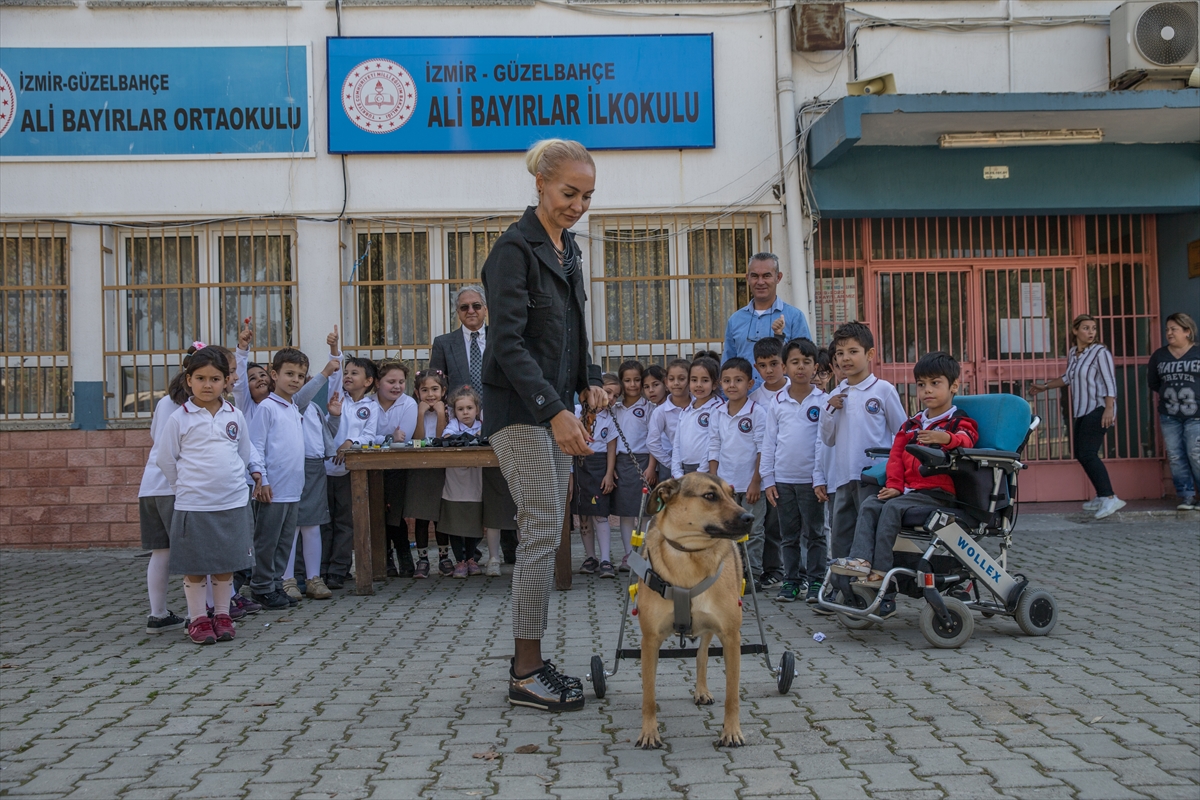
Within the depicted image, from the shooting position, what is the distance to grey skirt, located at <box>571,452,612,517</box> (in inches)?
305

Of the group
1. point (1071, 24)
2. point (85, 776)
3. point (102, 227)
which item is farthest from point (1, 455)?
point (1071, 24)

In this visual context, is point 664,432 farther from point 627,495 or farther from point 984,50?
point 984,50

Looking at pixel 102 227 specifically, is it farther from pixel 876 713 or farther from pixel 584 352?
pixel 876 713

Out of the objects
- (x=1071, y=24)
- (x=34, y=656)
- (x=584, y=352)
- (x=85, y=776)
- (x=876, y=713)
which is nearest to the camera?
(x=85, y=776)

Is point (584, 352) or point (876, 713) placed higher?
point (584, 352)

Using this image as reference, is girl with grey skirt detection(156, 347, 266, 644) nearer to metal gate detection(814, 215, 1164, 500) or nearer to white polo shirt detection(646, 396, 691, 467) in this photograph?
white polo shirt detection(646, 396, 691, 467)

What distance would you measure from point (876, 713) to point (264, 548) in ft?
13.8

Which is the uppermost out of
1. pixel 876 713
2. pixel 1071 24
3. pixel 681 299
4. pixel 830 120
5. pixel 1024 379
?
pixel 1071 24

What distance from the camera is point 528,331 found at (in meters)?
4.27

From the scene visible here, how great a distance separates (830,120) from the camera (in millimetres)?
9234

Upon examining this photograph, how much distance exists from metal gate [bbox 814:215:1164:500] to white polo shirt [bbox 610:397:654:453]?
3017mm

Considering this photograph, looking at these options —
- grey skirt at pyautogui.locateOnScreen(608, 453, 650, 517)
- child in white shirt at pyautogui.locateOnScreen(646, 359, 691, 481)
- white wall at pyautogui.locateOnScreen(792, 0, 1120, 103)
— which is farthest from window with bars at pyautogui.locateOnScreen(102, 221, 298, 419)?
white wall at pyautogui.locateOnScreen(792, 0, 1120, 103)

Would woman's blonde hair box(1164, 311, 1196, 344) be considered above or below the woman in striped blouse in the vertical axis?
above

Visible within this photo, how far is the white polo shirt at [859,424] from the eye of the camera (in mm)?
6059
